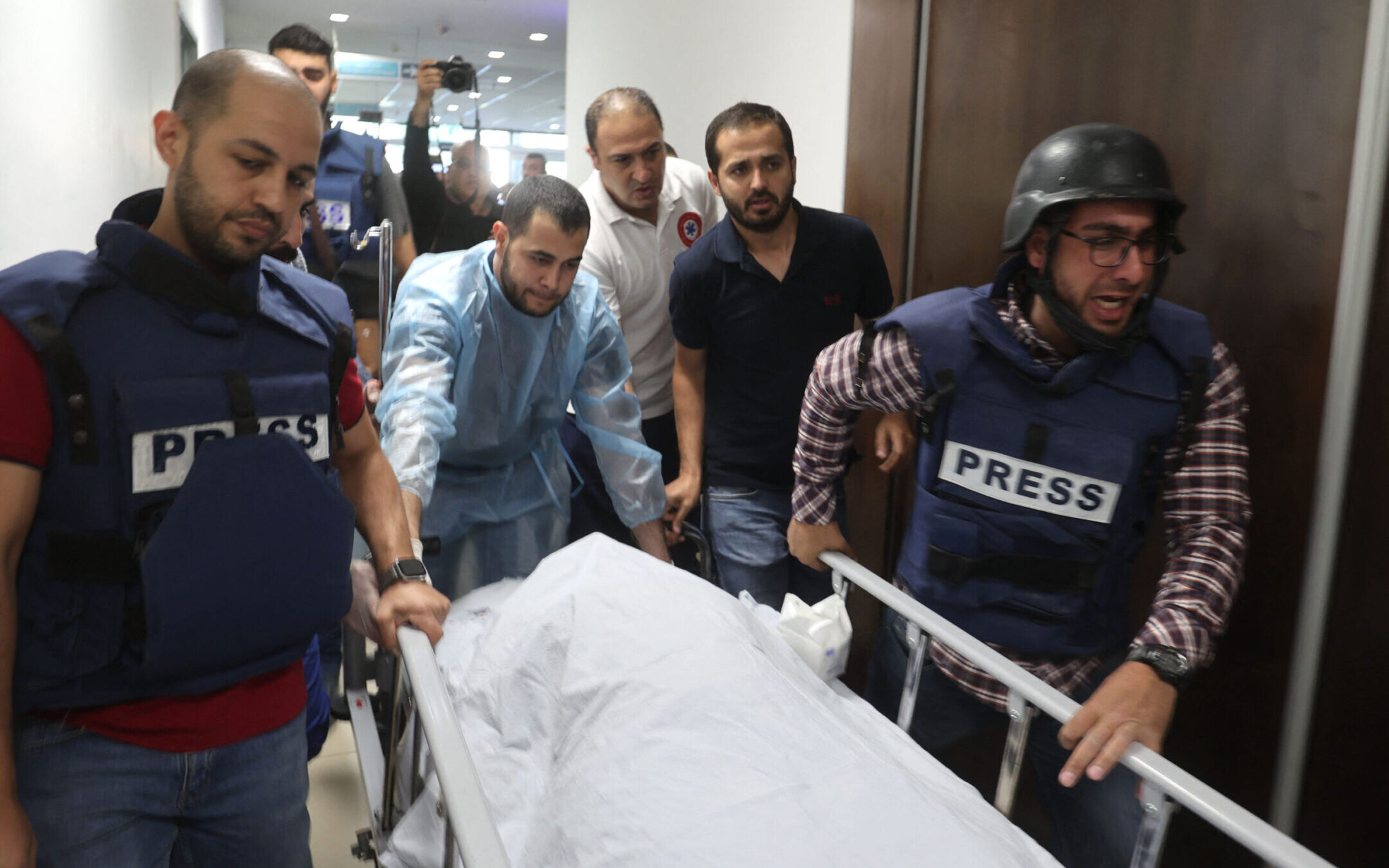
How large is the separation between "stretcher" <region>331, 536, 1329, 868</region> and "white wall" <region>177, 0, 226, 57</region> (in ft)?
12.6

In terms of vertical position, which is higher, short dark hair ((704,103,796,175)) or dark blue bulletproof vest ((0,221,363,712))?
short dark hair ((704,103,796,175))

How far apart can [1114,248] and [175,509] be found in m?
1.33

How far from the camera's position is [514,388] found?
2225 mm

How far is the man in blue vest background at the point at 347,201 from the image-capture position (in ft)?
9.77

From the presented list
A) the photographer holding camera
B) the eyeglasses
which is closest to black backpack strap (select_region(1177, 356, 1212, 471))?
the eyeglasses

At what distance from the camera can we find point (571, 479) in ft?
8.51

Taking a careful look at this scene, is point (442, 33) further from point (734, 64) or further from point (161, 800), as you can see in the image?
point (161, 800)

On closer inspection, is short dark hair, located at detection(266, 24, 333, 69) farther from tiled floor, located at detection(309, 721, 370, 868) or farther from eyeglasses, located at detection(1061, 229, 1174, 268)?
eyeglasses, located at detection(1061, 229, 1174, 268)

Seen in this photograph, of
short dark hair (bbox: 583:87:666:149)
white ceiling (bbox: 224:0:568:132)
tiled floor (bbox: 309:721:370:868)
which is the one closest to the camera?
tiled floor (bbox: 309:721:370:868)

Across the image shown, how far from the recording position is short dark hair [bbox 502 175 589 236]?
2.07 m

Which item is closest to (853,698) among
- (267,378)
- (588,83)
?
(267,378)

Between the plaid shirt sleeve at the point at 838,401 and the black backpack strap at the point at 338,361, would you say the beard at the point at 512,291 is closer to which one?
the plaid shirt sleeve at the point at 838,401

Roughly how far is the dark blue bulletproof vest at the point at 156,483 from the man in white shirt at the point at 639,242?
141cm

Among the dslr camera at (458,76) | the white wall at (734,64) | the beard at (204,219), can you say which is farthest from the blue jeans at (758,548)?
the dslr camera at (458,76)
